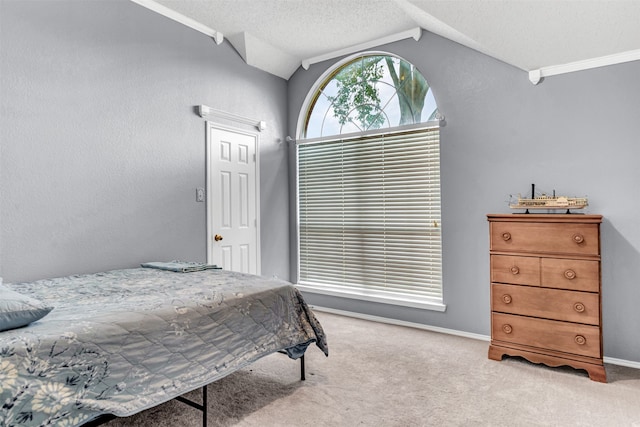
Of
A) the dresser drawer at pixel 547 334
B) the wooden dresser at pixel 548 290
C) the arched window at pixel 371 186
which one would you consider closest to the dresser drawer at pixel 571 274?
the wooden dresser at pixel 548 290

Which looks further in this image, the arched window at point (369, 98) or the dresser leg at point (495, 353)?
the arched window at point (369, 98)

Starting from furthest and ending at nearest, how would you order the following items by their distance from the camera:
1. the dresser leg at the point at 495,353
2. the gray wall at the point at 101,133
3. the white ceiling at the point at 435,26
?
the dresser leg at the point at 495,353, the gray wall at the point at 101,133, the white ceiling at the point at 435,26

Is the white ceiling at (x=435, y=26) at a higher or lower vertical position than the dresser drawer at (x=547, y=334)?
→ higher

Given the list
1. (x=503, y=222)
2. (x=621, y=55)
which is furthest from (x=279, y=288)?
(x=621, y=55)

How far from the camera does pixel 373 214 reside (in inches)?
159

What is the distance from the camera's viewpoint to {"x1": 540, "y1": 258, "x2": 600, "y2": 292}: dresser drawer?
2516mm

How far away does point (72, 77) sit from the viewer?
2.72m

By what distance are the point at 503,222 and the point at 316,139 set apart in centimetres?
234

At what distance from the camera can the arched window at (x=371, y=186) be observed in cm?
371

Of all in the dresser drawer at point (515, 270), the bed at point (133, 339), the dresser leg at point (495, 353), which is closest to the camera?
the bed at point (133, 339)

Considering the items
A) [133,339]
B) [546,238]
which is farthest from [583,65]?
[133,339]

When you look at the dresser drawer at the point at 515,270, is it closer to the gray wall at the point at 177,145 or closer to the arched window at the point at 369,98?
the gray wall at the point at 177,145

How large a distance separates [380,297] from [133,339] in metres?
2.73

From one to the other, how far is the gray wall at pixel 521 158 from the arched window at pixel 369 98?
6.2 inches
